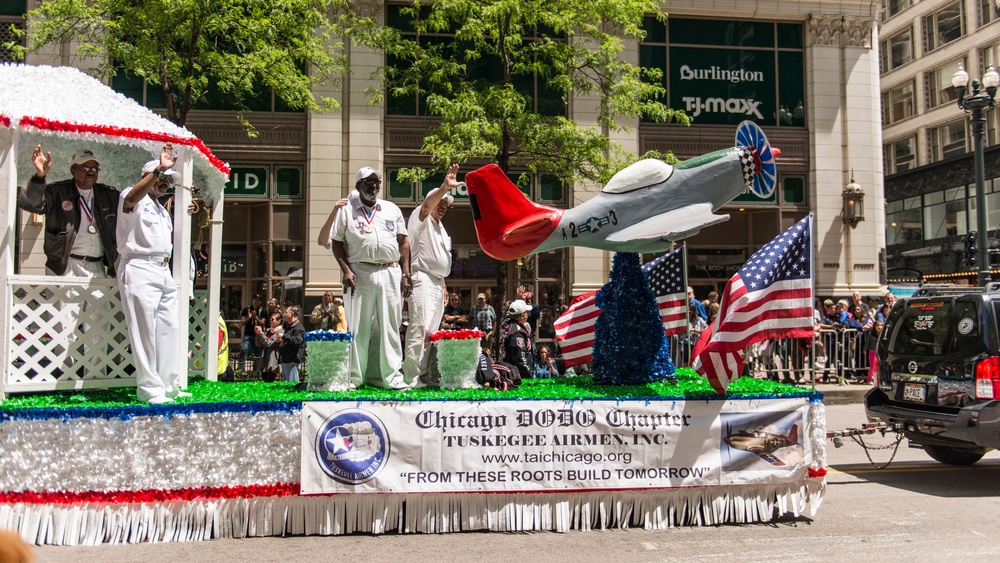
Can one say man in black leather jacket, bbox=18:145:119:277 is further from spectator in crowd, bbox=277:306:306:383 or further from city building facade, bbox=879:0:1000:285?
city building facade, bbox=879:0:1000:285

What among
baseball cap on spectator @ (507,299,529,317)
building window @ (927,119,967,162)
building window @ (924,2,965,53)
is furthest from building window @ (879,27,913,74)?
baseball cap on spectator @ (507,299,529,317)

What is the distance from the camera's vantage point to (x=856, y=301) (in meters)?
18.1

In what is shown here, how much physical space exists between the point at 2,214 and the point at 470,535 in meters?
4.79

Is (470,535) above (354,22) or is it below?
below

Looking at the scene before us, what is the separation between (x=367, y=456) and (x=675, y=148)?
16671mm

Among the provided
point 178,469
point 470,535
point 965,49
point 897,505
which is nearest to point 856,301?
point 897,505

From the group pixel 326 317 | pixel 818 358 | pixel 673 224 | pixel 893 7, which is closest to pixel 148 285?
pixel 673 224

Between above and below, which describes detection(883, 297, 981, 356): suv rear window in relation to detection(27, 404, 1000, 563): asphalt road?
above

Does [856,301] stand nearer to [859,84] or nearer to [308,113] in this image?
[859,84]

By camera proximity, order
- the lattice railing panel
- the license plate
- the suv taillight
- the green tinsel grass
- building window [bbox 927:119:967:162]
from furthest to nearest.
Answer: building window [bbox 927:119:967:162]
the license plate
the suv taillight
the lattice railing panel
the green tinsel grass

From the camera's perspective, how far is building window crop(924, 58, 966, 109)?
38188 millimetres

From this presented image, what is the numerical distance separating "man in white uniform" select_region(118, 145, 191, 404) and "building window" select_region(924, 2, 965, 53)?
40079 millimetres

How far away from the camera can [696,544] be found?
6281mm

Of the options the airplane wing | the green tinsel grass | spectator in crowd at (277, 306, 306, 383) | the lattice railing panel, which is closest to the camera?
the green tinsel grass
